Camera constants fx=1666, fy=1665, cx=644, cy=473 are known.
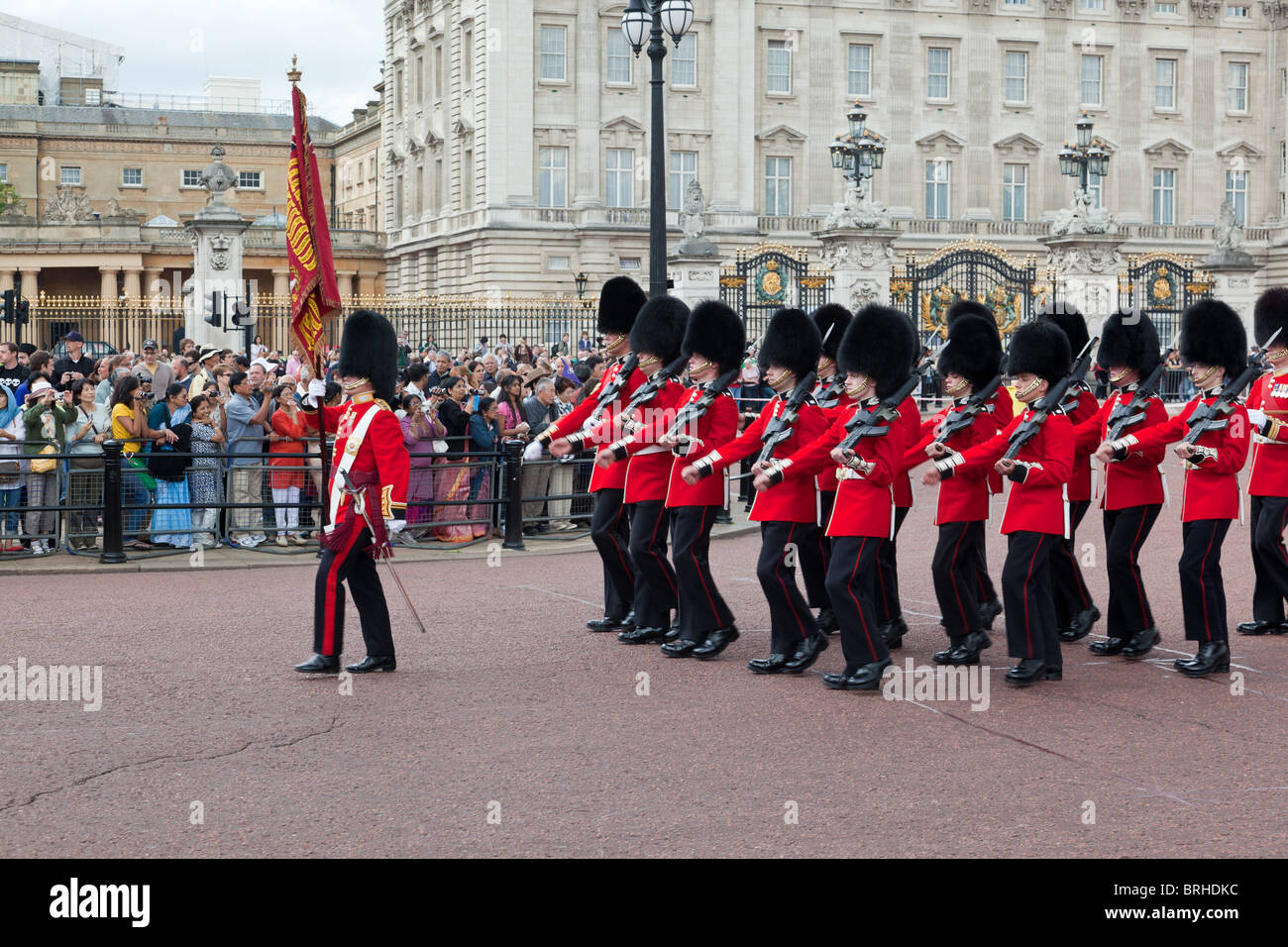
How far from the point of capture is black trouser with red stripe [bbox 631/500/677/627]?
930 cm

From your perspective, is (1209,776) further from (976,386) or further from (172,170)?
(172,170)

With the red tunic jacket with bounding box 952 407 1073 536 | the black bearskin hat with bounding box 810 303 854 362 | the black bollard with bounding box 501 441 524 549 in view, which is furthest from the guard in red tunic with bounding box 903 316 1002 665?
the black bollard with bounding box 501 441 524 549

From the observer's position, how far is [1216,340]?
28.6 ft

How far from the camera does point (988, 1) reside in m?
52.9

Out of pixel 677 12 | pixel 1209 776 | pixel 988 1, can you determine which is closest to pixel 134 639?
pixel 1209 776

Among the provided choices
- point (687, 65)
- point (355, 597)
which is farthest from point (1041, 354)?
point (687, 65)

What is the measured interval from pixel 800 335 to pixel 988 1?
4745 cm

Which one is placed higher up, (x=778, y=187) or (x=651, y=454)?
(x=778, y=187)

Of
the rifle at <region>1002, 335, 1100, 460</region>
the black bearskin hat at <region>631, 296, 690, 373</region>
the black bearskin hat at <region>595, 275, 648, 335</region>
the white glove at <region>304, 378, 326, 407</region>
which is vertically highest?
the black bearskin hat at <region>595, 275, 648, 335</region>

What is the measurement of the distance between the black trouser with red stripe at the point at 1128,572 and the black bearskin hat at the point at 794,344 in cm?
187

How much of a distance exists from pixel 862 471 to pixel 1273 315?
3229 millimetres

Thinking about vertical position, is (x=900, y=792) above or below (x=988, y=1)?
below

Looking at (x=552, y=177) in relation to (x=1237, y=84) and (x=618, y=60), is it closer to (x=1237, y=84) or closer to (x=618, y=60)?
(x=618, y=60)

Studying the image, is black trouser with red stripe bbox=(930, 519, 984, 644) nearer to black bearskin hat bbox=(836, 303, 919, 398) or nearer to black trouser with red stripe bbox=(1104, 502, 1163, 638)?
black trouser with red stripe bbox=(1104, 502, 1163, 638)
